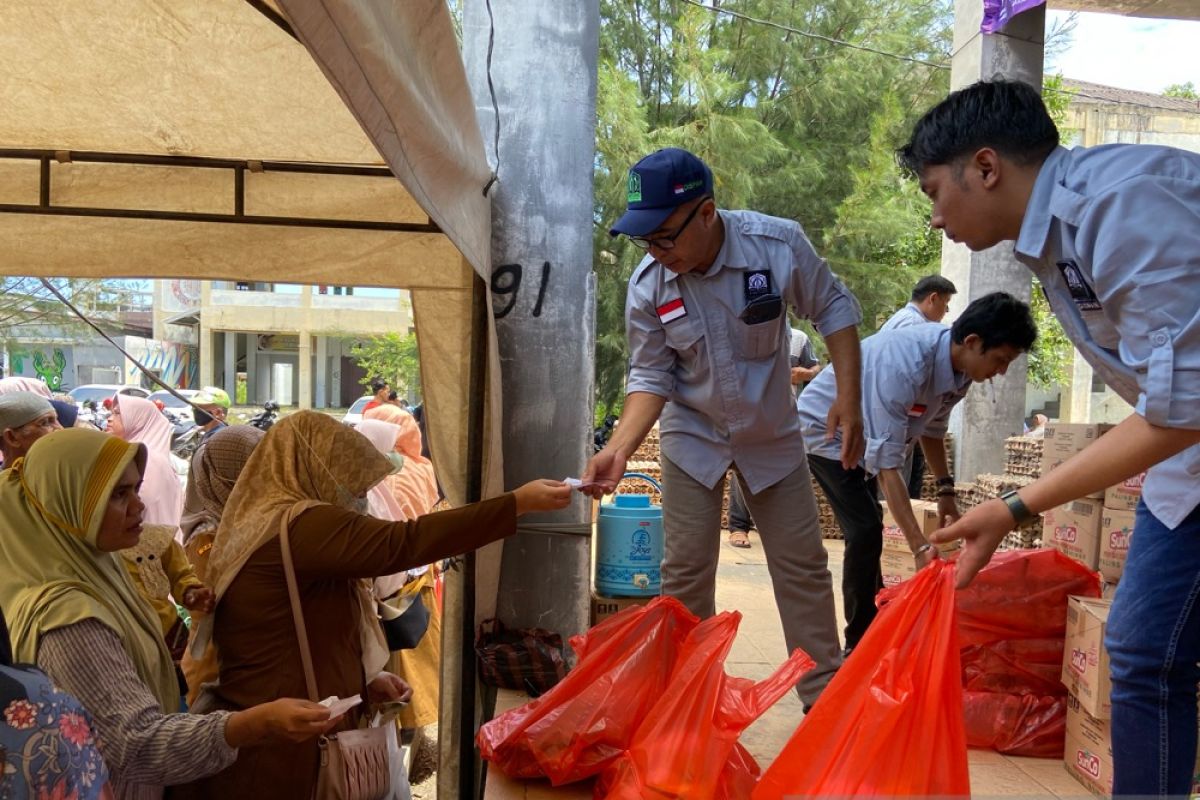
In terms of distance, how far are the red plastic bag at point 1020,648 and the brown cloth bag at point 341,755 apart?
Answer: 1.90 meters

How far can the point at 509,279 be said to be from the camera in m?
3.58

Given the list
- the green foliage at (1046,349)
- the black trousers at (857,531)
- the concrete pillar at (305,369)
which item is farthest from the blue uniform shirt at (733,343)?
the concrete pillar at (305,369)

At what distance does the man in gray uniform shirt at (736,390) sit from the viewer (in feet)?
9.48

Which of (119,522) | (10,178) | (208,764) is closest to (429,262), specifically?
(10,178)

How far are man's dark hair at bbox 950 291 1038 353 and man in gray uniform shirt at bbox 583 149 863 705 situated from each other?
620 mm

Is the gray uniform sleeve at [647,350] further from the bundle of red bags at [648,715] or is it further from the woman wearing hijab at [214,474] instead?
the woman wearing hijab at [214,474]

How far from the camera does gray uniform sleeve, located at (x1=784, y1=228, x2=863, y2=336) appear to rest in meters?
2.93

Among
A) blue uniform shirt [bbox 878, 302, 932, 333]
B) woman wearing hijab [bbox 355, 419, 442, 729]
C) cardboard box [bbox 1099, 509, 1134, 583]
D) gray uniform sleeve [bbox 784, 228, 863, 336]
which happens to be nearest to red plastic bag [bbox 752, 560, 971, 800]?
gray uniform sleeve [bbox 784, 228, 863, 336]

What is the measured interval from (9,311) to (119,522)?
817 inches

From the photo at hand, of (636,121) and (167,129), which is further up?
(636,121)

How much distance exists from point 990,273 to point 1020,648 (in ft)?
19.5

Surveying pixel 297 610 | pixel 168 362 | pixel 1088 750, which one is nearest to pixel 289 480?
pixel 297 610

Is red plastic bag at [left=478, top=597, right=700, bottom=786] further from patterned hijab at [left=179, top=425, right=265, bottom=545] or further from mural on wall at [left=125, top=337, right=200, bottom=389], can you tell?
mural on wall at [left=125, top=337, right=200, bottom=389]

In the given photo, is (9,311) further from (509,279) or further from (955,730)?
(955,730)
